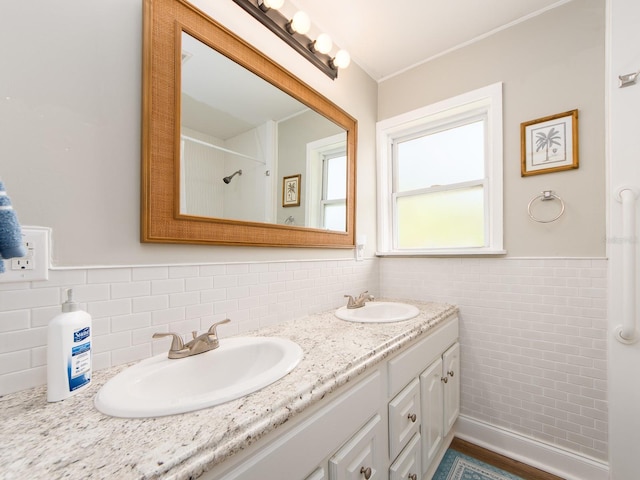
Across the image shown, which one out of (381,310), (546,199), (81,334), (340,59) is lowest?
(381,310)

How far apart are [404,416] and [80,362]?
1.09 m

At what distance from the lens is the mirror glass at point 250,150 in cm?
103

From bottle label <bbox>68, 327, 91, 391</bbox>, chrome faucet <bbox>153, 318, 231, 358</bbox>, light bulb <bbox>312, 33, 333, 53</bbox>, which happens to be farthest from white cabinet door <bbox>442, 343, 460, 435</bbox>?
light bulb <bbox>312, 33, 333, 53</bbox>

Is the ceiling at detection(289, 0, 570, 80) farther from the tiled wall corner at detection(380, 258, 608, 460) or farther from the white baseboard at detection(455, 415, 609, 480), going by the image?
the white baseboard at detection(455, 415, 609, 480)

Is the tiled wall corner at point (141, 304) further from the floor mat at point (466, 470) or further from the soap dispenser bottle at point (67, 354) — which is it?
the floor mat at point (466, 470)

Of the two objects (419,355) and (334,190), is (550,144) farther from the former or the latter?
(419,355)

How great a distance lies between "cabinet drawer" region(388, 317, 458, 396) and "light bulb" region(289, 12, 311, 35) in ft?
5.14

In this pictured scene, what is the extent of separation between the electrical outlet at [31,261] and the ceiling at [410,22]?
1524mm

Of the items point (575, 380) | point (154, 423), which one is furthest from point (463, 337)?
point (154, 423)

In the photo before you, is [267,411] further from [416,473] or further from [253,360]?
[416,473]

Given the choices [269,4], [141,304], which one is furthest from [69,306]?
[269,4]

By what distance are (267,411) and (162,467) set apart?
205 mm

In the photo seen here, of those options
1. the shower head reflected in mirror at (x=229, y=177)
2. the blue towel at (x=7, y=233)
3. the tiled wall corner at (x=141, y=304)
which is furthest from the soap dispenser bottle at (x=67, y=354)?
the shower head reflected in mirror at (x=229, y=177)

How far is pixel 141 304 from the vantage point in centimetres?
88
